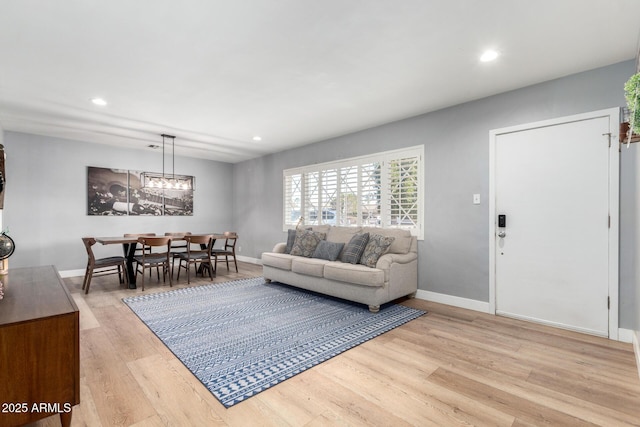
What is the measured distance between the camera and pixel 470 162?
3.73 meters

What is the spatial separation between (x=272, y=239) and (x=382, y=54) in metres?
4.77

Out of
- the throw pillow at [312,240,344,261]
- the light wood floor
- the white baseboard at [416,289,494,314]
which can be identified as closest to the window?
the throw pillow at [312,240,344,261]

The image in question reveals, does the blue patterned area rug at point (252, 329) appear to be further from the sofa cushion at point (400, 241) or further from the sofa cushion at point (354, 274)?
the sofa cushion at point (400, 241)

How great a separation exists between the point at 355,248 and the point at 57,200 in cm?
542

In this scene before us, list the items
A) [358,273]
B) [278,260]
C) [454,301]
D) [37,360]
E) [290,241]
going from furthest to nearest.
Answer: [290,241], [278,260], [454,301], [358,273], [37,360]

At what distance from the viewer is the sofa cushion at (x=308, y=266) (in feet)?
13.3

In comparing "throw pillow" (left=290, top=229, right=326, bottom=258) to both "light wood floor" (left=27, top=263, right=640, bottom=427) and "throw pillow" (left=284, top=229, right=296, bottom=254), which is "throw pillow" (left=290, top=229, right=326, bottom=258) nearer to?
"throw pillow" (left=284, top=229, right=296, bottom=254)

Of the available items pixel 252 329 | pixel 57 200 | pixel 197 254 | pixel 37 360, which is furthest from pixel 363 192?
pixel 57 200

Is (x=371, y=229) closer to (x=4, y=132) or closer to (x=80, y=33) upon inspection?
(x=80, y=33)

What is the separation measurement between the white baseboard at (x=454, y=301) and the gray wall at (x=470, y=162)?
0.06 m

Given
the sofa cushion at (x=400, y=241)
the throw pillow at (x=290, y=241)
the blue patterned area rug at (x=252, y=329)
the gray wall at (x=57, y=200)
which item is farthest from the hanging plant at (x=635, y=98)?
the gray wall at (x=57, y=200)

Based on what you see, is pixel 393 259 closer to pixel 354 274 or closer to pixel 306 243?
pixel 354 274

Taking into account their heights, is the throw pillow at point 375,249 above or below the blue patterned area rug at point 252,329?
above

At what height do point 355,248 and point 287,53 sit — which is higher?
point 287,53
